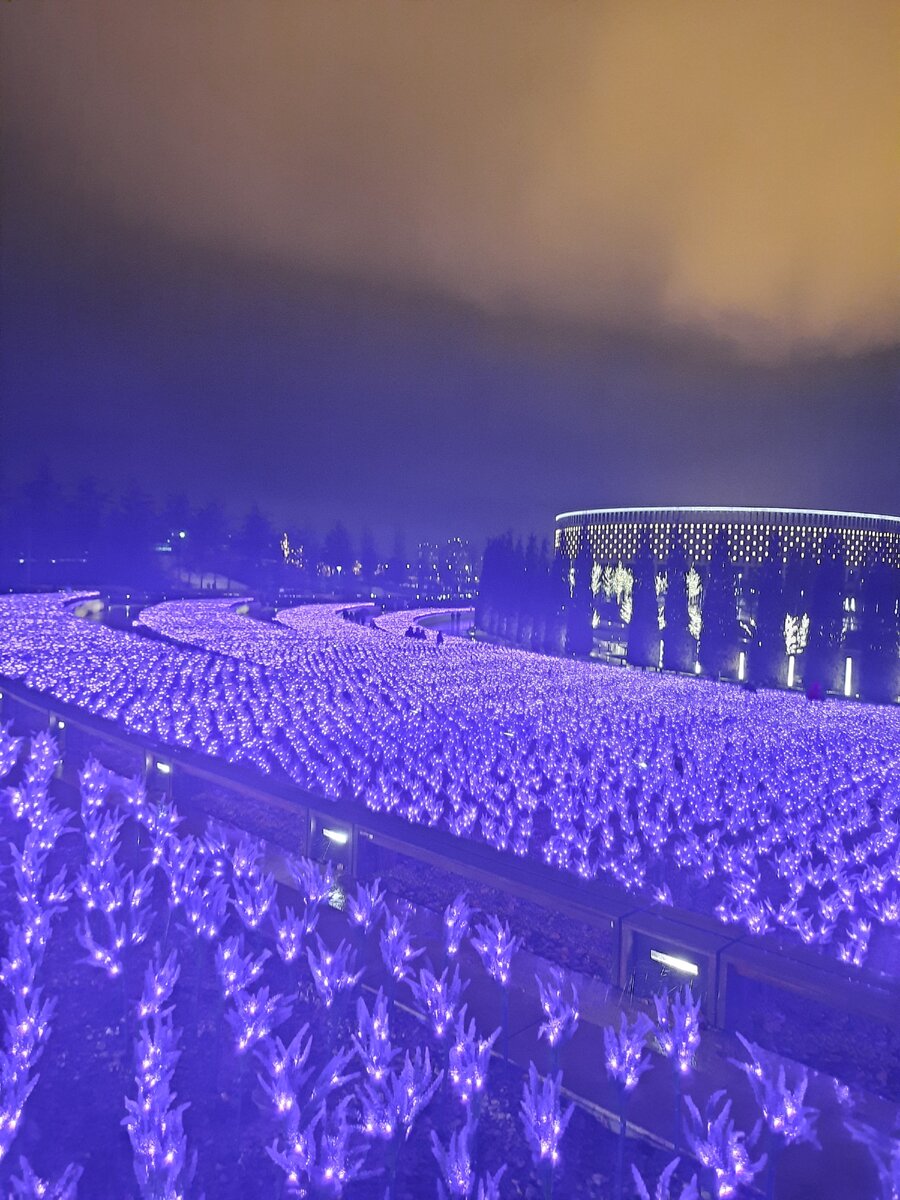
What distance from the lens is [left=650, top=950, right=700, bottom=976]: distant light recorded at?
829cm

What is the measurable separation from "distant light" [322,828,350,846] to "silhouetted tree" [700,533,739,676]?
44326 millimetres

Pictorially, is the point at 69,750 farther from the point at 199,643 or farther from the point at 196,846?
the point at 199,643

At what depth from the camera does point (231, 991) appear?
7473mm

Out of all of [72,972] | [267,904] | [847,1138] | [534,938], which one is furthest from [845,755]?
[72,972]

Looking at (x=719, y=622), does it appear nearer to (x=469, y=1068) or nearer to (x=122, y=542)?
(x=469, y=1068)

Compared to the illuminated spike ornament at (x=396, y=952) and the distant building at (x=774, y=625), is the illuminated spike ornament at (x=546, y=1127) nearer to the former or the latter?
the illuminated spike ornament at (x=396, y=952)

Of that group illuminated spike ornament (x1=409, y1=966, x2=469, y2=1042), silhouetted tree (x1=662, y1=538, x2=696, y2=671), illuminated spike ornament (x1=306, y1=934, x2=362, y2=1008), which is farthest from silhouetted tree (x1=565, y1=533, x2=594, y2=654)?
illuminated spike ornament (x1=306, y1=934, x2=362, y2=1008)

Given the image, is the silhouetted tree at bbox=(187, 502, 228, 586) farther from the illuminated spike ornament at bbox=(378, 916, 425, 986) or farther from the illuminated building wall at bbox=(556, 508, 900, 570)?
the illuminated spike ornament at bbox=(378, 916, 425, 986)

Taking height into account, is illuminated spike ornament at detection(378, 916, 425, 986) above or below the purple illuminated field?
above

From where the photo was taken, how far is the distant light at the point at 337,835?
11750 millimetres

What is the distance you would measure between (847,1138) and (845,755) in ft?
59.0

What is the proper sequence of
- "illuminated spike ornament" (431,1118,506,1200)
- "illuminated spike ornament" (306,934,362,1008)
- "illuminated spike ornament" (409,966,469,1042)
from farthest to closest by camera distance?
"illuminated spike ornament" (306,934,362,1008)
"illuminated spike ornament" (409,966,469,1042)
"illuminated spike ornament" (431,1118,506,1200)

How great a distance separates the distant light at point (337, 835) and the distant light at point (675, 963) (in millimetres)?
4977

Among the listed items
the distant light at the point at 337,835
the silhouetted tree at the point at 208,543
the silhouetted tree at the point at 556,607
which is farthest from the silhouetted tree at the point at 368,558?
the distant light at the point at 337,835
